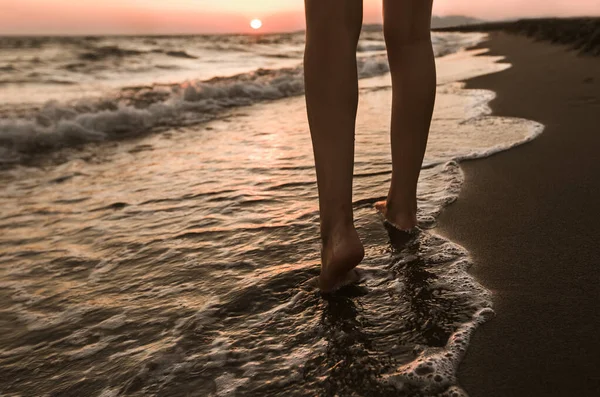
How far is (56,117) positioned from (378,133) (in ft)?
11.1

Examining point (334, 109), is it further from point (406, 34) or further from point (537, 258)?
point (537, 258)

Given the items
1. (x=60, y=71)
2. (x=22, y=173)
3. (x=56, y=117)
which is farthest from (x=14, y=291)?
(x=60, y=71)

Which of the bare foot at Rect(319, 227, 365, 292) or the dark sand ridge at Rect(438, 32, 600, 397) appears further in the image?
the bare foot at Rect(319, 227, 365, 292)

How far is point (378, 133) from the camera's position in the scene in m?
3.90

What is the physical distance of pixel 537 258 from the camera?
1.58 m

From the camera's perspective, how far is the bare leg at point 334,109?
1.38m

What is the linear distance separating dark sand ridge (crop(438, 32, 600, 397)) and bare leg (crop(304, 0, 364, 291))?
448 mm

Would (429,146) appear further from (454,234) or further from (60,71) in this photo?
(60,71)

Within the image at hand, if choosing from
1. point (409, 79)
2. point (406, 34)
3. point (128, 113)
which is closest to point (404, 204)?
point (409, 79)

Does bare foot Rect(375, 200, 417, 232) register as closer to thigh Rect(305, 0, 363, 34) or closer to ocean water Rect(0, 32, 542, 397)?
ocean water Rect(0, 32, 542, 397)

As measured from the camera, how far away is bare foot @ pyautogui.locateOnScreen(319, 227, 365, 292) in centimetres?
144

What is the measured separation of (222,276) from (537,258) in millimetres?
1020

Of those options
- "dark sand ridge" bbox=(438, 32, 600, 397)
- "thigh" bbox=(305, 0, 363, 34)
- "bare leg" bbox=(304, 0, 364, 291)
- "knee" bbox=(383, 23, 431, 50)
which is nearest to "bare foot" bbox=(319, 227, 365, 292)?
"bare leg" bbox=(304, 0, 364, 291)

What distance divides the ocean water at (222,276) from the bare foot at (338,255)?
0.17ft
